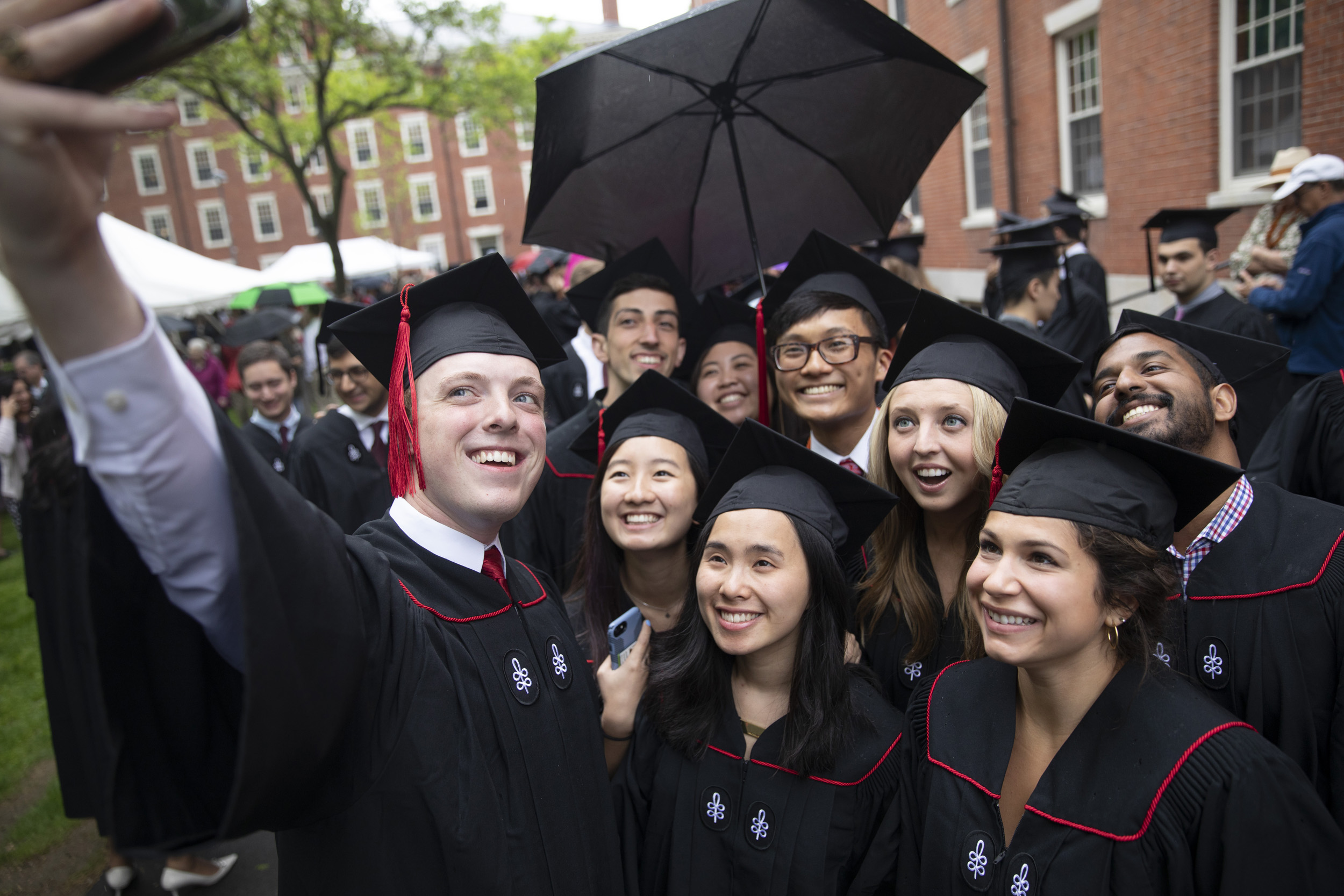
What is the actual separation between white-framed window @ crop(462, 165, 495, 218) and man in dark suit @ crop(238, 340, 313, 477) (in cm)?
4381

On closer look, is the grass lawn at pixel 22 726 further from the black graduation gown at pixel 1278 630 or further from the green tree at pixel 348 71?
the green tree at pixel 348 71

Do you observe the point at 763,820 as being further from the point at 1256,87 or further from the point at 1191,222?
the point at 1256,87

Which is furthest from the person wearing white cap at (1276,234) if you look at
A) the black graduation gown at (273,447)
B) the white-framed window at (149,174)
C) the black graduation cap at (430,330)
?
the white-framed window at (149,174)

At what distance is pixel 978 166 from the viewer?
14469 millimetres

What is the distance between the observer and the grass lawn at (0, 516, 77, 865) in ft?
15.1

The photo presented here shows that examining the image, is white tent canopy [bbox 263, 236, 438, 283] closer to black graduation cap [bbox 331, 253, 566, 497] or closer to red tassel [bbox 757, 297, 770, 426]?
red tassel [bbox 757, 297, 770, 426]

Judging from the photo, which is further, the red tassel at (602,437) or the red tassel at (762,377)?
the red tassel at (762,377)

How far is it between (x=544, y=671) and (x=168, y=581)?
102 cm

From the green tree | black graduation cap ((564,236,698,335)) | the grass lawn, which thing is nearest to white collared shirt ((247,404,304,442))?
the grass lawn

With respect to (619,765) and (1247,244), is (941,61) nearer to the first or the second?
(619,765)

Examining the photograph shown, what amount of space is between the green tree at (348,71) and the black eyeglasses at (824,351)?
1260cm

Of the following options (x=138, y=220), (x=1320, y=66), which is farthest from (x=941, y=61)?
(x=138, y=220)

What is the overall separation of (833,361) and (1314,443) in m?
1.71

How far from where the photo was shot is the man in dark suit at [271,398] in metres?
5.41
